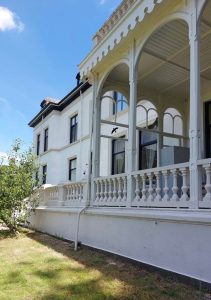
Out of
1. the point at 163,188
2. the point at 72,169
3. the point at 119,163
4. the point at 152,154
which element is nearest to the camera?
the point at 163,188

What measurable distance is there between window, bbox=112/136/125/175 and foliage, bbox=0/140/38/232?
3.60m

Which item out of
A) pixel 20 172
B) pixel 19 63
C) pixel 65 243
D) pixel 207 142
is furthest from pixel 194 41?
pixel 19 63

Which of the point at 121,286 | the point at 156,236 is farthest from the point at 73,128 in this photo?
the point at 121,286

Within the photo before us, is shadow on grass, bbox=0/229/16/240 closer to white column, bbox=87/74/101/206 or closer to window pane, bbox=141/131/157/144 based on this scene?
white column, bbox=87/74/101/206

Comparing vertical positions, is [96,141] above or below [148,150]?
below

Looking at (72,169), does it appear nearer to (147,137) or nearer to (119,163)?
(119,163)

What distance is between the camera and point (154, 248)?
18.5 feet

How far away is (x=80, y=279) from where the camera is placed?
5371mm

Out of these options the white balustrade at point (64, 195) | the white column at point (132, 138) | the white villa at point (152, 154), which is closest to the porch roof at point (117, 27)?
the white villa at point (152, 154)

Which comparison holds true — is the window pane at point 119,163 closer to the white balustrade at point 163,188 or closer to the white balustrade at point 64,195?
the white balustrade at point 64,195

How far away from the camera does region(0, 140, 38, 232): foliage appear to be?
1100 centimetres

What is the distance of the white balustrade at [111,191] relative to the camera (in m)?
7.11

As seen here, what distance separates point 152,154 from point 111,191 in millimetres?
3845

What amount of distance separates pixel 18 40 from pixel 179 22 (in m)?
8.98
